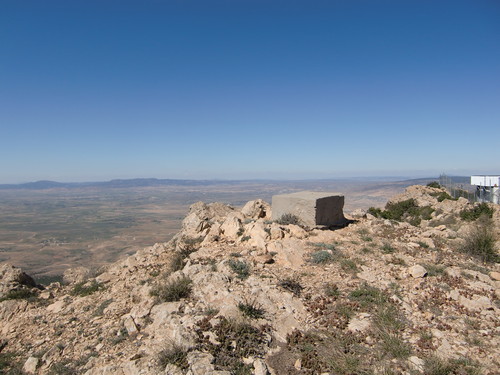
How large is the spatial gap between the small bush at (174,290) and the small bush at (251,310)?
1.55 meters

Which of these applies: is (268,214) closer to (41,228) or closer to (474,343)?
(474,343)

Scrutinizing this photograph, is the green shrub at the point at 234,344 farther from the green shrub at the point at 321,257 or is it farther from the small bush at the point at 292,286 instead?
the green shrub at the point at 321,257

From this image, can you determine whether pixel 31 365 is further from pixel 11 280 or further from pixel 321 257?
pixel 321 257

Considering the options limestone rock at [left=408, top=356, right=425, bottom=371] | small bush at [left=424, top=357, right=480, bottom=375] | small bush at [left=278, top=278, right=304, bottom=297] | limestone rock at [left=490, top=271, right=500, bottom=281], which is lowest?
limestone rock at [left=408, top=356, right=425, bottom=371]

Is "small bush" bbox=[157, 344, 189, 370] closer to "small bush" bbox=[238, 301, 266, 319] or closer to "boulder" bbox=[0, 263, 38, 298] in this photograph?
"small bush" bbox=[238, 301, 266, 319]

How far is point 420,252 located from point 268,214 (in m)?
6.55

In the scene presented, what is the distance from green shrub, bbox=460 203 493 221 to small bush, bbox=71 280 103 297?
21.2 meters

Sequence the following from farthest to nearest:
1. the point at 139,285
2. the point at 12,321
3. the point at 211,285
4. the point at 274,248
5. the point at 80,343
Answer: the point at 274,248, the point at 139,285, the point at 12,321, the point at 211,285, the point at 80,343

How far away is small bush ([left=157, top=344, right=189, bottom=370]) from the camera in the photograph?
4.77m

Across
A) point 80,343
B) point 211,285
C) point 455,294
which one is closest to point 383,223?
point 455,294

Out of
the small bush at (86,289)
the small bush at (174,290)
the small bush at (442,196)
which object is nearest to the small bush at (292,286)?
the small bush at (174,290)

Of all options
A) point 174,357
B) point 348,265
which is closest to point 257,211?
point 348,265

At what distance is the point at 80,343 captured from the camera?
6.13 metres

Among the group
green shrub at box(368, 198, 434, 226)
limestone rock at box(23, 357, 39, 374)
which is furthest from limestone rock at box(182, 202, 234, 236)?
green shrub at box(368, 198, 434, 226)
